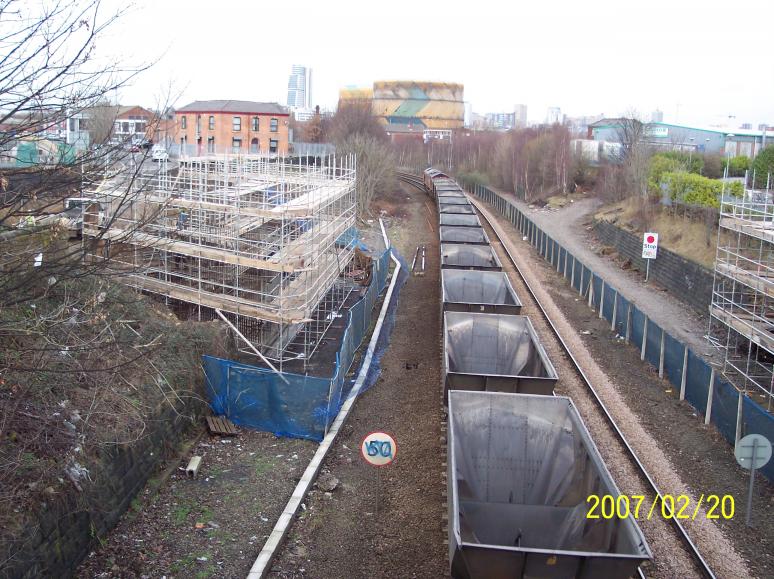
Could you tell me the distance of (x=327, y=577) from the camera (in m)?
8.57

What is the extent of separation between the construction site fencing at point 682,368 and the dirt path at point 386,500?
5.14 meters

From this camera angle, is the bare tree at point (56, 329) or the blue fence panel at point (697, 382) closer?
the bare tree at point (56, 329)

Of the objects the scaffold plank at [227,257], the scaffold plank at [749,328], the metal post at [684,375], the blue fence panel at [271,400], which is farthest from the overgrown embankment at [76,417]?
the scaffold plank at [749,328]

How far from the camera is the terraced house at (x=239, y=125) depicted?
53.9 meters

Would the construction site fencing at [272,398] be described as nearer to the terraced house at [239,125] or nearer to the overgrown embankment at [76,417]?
the overgrown embankment at [76,417]

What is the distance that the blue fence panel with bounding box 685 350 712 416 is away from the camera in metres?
13.8

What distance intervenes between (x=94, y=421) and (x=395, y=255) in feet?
66.4

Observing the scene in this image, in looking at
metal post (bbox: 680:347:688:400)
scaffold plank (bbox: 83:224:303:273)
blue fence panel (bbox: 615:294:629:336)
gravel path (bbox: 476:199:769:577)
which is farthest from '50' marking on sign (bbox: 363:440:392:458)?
blue fence panel (bbox: 615:294:629:336)

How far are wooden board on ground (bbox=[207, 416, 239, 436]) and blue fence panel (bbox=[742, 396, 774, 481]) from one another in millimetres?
8729

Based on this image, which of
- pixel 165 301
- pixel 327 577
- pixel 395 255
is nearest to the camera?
pixel 327 577

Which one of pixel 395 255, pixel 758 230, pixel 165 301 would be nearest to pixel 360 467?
pixel 165 301

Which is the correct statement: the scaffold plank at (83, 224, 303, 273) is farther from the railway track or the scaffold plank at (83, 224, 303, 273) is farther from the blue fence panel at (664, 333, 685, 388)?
the blue fence panel at (664, 333, 685, 388)

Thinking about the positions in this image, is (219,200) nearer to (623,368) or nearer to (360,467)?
(360,467)

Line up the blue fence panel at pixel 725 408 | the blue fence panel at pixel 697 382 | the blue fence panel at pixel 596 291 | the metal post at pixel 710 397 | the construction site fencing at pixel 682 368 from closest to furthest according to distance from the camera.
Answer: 1. the construction site fencing at pixel 682 368
2. the blue fence panel at pixel 725 408
3. the metal post at pixel 710 397
4. the blue fence panel at pixel 697 382
5. the blue fence panel at pixel 596 291
